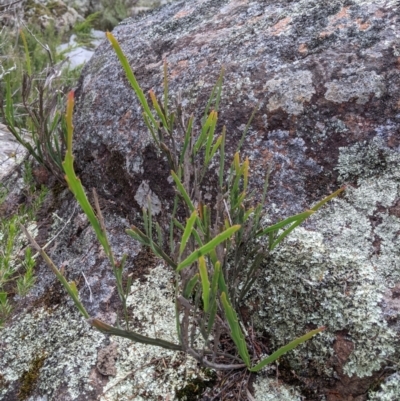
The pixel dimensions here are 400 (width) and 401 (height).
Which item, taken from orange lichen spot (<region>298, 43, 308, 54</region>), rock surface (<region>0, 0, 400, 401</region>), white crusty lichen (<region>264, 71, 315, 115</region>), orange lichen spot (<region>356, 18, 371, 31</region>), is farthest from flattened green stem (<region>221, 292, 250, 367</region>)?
orange lichen spot (<region>356, 18, 371, 31</region>)

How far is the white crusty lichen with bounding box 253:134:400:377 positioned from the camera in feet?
3.54

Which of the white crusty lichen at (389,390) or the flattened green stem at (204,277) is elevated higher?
the flattened green stem at (204,277)

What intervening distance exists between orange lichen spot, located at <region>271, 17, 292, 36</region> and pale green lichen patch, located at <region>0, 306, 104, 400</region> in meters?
1.24

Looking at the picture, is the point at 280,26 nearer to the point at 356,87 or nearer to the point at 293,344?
the point at 356,87

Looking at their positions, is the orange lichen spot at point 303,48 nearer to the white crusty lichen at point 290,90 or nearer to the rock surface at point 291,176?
the rock surface at point 291,176

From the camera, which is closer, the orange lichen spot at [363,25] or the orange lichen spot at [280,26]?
the orange lichen spot at [363,25]

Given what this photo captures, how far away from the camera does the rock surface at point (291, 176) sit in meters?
1.11

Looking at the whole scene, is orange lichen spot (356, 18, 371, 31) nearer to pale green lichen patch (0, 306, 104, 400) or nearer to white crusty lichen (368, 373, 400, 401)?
white crusty lichen (368, 373, 400, 401)

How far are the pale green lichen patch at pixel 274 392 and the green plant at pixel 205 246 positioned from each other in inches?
2.4

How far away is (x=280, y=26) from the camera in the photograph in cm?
169

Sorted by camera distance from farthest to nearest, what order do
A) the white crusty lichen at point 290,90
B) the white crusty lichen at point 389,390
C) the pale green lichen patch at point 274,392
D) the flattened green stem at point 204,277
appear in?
the white crusty lichen at point 290,90, the pale green lichen patch at point 274,392, the white crusty lichen at point 389,390, the flattened green stem at point 204,277

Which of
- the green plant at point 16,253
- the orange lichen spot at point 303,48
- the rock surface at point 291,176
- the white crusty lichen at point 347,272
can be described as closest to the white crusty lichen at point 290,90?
the rock surface at point 291,176

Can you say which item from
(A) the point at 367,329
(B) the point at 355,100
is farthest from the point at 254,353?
(B) the point at 355,100

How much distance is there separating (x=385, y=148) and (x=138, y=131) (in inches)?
33.4
